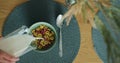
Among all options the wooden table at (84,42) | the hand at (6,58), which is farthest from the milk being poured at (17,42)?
the wooden table at (84,42)

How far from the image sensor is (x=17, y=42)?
962 millimetres

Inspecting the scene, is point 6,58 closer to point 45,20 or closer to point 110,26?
point 45,20

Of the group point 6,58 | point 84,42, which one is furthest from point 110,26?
point 6,58

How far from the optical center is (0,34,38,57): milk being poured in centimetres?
96

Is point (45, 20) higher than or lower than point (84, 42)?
higher

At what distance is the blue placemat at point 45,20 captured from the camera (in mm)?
1077

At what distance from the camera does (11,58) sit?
1.00 meters

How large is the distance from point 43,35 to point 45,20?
7 cm

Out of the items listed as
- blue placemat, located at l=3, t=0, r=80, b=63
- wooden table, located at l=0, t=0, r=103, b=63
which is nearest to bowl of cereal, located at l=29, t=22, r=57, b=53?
blue placemat, located at l=3, t=0, r=80, b=63

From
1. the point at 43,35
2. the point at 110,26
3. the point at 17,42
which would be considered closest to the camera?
the point at 110,26

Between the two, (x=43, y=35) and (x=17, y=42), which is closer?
(x=17, y=42)

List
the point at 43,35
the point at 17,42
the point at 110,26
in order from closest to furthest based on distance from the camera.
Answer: the point at 110,26
the point at 17,42
the point at 43,35

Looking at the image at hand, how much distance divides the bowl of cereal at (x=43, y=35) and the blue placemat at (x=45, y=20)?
0.02 metres

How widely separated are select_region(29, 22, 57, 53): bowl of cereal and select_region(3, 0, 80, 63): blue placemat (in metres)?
0.02
